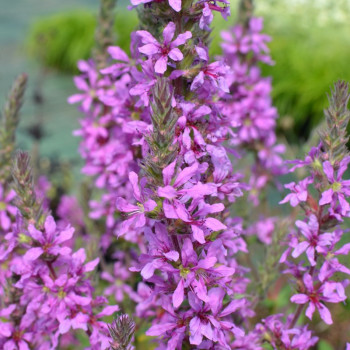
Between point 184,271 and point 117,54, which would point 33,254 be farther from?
point 117,54

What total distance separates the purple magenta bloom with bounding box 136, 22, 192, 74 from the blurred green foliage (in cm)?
242

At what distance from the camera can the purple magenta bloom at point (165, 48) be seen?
1.27 meters

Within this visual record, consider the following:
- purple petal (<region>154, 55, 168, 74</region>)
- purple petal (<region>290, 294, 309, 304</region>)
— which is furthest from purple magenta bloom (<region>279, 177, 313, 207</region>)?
purple petal (<region>154, 55, 168, 74</region>)

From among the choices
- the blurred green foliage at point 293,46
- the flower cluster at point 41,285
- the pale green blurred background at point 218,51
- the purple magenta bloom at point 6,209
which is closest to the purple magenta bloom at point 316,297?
the flower cluster at point 41,285

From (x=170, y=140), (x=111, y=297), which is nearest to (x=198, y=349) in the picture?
(x=170, y=140)

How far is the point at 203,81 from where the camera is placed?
130cm

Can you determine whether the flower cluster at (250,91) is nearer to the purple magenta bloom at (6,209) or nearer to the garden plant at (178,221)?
the garden plant at (178,221)

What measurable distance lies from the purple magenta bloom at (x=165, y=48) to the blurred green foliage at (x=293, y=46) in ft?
7.93

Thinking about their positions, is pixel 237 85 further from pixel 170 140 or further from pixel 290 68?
pixel 290 68

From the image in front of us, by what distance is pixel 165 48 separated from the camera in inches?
51.4

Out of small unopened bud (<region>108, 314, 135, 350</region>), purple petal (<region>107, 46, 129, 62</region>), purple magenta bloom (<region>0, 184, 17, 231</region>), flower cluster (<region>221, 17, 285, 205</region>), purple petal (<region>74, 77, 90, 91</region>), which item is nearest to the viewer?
small unopened bud (<region>108, 314, 135, 350</region>)

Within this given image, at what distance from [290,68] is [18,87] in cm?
588

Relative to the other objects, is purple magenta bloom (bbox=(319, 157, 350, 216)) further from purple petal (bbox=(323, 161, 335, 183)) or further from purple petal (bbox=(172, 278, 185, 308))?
purple petal (bbox=(172, 278, 185, 308))

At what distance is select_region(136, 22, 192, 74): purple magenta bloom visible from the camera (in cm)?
127
